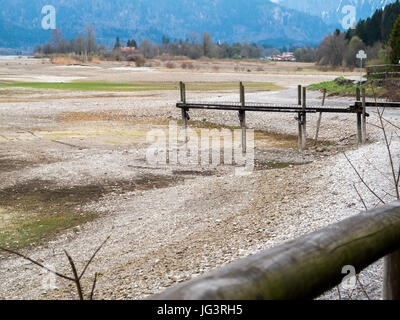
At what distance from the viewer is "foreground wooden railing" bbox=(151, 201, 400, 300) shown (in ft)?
5.35

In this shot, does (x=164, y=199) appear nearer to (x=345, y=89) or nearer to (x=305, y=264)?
(x=305, y=264)

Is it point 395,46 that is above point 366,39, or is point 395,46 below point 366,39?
below

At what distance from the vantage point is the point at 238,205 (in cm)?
1391

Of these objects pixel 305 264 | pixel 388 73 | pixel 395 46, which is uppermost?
pixel 395 46

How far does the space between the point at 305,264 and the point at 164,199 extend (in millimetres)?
13874

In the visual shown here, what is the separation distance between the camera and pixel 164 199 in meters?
15.7

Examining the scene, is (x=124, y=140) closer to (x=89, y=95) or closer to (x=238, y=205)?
(x=238, y=205)

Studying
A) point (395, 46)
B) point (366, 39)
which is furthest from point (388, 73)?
point (366, 39)

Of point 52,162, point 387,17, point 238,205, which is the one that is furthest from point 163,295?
point 387,17
